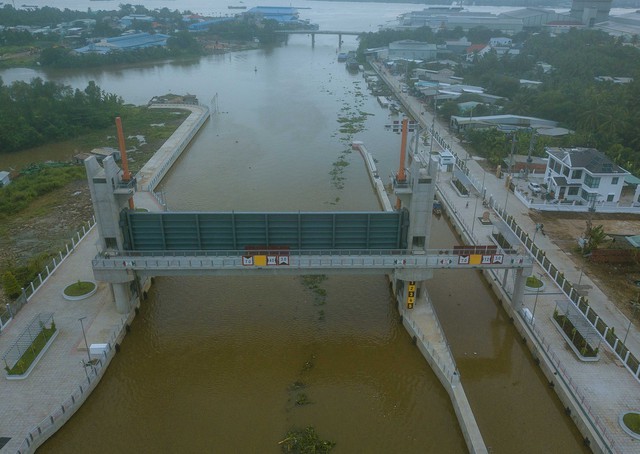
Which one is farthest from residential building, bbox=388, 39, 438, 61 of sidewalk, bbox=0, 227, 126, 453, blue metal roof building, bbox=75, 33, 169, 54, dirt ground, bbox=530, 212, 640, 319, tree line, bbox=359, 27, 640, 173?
sidewalk, bbox=0, 227, 126, 453

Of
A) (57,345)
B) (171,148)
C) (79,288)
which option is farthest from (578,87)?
(57,345)

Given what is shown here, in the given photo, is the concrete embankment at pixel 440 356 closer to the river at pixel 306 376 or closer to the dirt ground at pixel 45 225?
the river at pixel 306 376

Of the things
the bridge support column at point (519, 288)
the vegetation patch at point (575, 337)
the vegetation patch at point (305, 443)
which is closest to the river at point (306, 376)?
the vegetation patch at point (305, 443)

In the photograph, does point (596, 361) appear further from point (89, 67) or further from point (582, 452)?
point (89, 67)

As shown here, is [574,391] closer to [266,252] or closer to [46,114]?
[266,252]

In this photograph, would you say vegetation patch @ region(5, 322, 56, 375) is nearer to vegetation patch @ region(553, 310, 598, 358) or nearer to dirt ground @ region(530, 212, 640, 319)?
vegetation patch @ region(553, 310, 598, 358)

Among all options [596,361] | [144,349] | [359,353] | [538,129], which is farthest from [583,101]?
[144,349]
